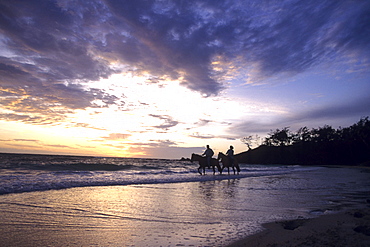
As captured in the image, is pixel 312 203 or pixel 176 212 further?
pixel 312 203

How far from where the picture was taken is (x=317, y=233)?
346cm

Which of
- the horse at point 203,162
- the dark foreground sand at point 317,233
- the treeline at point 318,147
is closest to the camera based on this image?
the dark foreground sand at point 317,233

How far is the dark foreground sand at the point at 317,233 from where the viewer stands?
3053mm

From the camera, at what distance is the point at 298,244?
301cm

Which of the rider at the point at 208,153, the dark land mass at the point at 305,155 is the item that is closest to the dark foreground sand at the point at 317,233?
the rider at the point at 208,153

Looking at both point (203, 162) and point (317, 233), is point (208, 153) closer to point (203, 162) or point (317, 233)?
point (203, 162)

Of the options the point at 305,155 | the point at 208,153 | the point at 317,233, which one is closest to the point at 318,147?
the point at 305,155

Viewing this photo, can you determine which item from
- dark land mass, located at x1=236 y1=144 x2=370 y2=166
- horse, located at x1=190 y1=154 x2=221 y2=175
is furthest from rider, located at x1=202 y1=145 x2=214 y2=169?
dark land mass, located at x1=236 y1=144 x2=370 y2=166

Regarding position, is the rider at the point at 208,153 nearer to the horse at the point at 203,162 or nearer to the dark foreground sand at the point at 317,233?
the horse at the point at 203,162

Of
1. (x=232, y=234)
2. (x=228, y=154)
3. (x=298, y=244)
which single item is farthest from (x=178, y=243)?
(x=228, y=154)

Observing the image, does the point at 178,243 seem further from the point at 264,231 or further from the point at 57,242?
the point at 57,242

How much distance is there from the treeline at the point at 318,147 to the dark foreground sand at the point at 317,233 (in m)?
58.3

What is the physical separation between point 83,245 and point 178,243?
1.31 meters

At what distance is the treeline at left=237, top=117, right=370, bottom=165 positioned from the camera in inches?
2382
